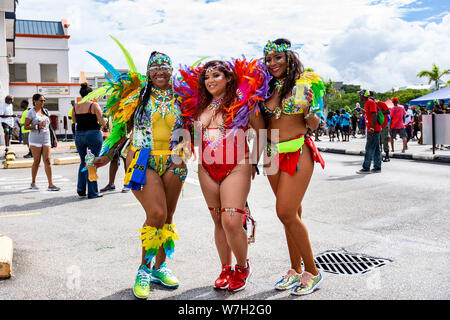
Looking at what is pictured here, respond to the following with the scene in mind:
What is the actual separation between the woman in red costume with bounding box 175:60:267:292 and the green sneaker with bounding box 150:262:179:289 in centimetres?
37

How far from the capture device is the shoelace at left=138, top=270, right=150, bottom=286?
347cm

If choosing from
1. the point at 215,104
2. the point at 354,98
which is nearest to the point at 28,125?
the point at 215,104

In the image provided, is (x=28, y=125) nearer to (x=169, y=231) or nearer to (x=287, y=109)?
(x=169, y=231)

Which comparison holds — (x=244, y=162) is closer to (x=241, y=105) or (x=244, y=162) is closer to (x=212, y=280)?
(x=241, y=105)

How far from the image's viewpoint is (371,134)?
986cm

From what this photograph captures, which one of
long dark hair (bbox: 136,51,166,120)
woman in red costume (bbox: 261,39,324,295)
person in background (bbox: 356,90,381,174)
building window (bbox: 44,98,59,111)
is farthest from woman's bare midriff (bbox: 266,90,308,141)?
building window (bbox: 44,98,59,111)

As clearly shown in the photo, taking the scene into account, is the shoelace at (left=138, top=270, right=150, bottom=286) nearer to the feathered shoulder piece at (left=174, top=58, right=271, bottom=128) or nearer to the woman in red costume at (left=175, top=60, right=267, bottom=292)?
the woman in red costume at (left=175, top=60, right=267, bottom=292)

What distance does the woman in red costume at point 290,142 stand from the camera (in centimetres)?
339

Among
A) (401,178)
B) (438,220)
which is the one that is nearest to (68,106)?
(401,178)

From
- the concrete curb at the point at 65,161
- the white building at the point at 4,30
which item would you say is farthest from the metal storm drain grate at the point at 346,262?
the white building at the point at 4,30

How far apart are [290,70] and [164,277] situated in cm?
206

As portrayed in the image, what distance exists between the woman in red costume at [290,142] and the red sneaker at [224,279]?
0.40m

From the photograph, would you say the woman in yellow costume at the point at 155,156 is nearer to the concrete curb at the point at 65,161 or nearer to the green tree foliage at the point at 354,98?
the concrete curb at the point at 65,161
